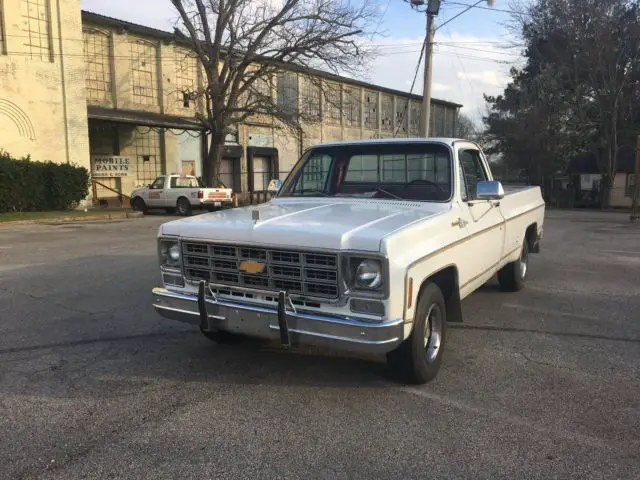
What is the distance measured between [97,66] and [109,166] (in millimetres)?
5111

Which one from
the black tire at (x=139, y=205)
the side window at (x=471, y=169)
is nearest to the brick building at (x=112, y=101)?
the black tire at (x=139, y=205)

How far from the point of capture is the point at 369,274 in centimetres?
354

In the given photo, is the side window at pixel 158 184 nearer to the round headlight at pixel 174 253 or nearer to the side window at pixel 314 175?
the side window at pixel 314 175

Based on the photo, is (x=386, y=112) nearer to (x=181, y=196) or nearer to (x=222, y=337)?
(x=181, y=196)

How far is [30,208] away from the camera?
22328 mm

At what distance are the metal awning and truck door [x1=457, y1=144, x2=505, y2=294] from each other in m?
23.4

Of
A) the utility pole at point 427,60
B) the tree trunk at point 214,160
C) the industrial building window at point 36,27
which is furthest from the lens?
the tree trunk at point 214,160

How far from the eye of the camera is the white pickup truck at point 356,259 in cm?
355

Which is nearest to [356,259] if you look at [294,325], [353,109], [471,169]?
[294,325]

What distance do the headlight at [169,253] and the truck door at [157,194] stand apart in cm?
2024

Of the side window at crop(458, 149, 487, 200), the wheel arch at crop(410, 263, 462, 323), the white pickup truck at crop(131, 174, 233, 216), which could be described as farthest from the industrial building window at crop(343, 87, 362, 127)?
the wheel arch at crop(410, 263, 462, 323)

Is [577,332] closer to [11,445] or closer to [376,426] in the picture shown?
[376,426]

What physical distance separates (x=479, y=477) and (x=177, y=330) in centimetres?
349

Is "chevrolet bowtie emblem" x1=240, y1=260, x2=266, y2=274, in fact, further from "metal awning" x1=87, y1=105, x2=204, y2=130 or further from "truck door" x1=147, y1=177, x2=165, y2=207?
"metal awning" x1=87, y1=105, x2=204, y2=130
